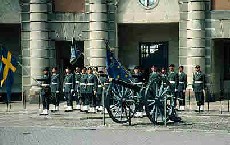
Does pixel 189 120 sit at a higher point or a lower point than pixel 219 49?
lower

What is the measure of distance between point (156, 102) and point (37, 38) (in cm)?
1085

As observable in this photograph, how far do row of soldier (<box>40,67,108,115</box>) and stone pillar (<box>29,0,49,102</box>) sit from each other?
11.2 ft

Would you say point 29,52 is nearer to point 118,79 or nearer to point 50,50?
point 50,50

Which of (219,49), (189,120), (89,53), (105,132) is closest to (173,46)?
(219,49)

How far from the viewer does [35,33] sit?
82.6ft

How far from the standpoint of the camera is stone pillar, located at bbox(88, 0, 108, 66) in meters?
25.4

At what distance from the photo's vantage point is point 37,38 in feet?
82.7

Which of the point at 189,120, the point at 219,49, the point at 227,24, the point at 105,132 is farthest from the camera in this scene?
the point at 219,49

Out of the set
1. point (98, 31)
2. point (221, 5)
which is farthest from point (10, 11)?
point (221, 5)

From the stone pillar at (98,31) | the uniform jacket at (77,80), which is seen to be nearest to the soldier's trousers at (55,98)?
the uniform jacket at (77,80)

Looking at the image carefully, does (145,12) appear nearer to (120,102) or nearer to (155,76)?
(155,76)

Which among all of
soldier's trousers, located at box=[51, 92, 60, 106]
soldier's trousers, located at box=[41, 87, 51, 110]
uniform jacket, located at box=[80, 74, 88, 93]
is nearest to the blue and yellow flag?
uniform jacket, located at box=[80, 74, 88, 93]

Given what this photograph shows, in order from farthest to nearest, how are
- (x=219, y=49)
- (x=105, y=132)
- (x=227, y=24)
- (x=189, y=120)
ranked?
(x=219, y=49)
(x=227, y=24)
(x=189, y=120)
(x=105, y=132)

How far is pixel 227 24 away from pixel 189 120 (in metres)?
8.67
